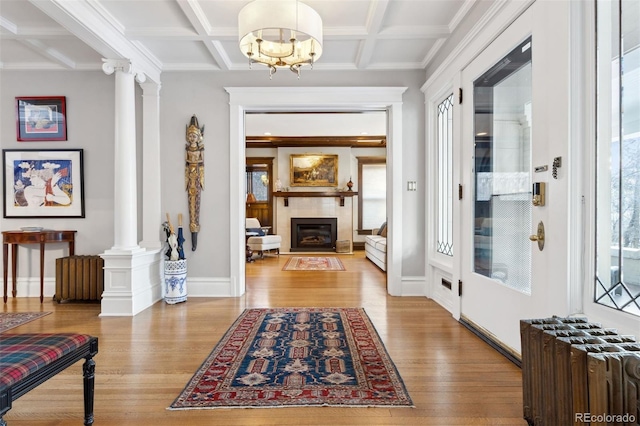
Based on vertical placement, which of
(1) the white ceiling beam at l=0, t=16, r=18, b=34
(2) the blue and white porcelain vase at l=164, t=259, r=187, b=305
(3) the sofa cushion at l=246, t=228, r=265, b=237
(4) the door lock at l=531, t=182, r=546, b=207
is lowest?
(2) the blue and white porcelain vase at l=164, t=259, r=187, b=305

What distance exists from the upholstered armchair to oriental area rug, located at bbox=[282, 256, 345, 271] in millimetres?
661

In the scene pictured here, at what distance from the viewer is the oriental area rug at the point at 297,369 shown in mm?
1947

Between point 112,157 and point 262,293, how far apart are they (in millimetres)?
2424

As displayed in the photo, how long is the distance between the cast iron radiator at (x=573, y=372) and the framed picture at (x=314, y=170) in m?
8.28

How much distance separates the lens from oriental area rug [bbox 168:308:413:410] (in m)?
1.95

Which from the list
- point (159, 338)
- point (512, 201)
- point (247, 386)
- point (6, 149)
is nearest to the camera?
point (247, 386)

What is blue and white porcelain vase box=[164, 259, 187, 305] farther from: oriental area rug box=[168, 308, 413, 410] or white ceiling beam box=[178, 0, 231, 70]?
white ceiling beam box=[178, 0, 231, 70]

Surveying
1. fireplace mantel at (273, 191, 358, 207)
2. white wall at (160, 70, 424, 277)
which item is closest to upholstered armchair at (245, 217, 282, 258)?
fireplace mantel at (273, 191, 358, 207)

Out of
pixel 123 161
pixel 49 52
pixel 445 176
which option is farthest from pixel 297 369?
pixel 49 52

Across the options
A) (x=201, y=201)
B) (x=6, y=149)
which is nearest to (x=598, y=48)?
(x=201, y=201)

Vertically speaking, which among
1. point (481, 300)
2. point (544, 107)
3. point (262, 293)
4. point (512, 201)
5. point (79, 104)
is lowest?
point (262, 293)

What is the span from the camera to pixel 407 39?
377 cm

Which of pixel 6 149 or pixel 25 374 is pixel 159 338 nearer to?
pixel 25 374

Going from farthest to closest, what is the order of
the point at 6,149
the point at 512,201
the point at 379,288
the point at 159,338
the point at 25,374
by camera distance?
the point at 379,288 → the point at 6,149 → the point at 159,338 → the point at 512,201 → the point at 25,374
